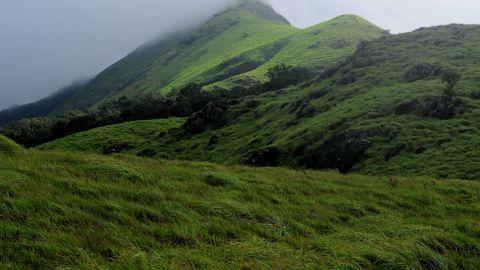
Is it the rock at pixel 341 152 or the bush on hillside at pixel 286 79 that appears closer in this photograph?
the rock at pixel 341 152

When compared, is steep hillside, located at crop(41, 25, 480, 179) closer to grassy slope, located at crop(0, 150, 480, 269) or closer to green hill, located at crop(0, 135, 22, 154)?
grassy slope, located at crop(0, 150, 480, 269)

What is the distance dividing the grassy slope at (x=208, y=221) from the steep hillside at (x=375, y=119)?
76.3 feet

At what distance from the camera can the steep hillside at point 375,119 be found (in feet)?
149

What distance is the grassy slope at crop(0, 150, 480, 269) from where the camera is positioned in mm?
9508

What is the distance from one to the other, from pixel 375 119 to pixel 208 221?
157 feet

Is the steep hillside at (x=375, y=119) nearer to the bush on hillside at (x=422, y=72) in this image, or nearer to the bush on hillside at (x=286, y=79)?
the bush on hillside at (x=422, y=72)

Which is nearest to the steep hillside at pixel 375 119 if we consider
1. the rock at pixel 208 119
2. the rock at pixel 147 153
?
the rock at pixel 147 153

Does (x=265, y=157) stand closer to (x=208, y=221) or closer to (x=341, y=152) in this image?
(x=341, y=152)

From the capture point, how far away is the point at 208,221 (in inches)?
489

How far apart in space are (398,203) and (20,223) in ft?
46.4

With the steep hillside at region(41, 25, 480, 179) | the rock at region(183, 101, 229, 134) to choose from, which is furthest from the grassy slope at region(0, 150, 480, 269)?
the rock at region(183, 101, 229, 134)


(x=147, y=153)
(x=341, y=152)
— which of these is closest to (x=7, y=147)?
(x=341, y=152)

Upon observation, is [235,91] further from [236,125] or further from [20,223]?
[20,223]

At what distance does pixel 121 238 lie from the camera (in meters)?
10.2
